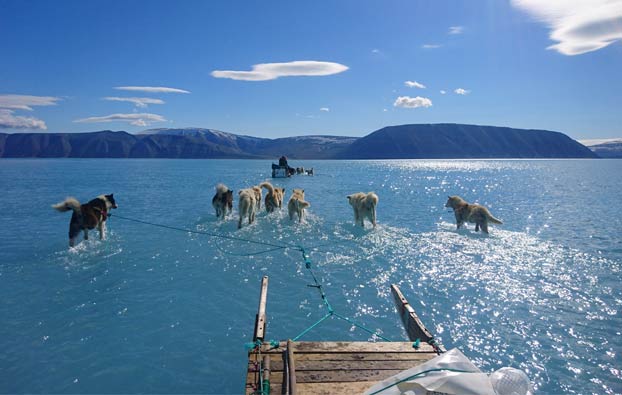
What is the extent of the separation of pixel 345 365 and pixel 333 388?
0.57 m

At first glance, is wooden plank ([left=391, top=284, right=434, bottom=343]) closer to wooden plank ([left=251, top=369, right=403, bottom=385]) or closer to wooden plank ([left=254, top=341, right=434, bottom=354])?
wooden plank ([left=254, top=341, right=434, bottom=354])

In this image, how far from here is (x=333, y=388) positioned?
189 inches

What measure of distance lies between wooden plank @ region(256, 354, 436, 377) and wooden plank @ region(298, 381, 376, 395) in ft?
1.08

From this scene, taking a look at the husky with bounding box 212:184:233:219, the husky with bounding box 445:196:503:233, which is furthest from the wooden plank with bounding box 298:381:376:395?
the husky with bounding box 212:184:233:219

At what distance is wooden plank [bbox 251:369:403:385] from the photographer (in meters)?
4.97

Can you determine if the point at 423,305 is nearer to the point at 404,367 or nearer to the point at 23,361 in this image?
the point at 404,367

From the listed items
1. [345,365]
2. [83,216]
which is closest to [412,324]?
[345,365]

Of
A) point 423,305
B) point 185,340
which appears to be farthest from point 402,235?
point 185,340

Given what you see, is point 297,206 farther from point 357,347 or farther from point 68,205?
point 357,347

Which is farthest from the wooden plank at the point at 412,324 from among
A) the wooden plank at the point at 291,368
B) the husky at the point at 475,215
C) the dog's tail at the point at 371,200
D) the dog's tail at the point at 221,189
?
the dog's tail at the point at 221,189

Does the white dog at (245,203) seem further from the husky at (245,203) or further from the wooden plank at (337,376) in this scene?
the wooden plank at (337,376)

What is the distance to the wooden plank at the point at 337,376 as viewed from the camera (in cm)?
497

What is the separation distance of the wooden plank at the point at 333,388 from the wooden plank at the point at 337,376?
7 centimetres

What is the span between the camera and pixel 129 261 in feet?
41.7
